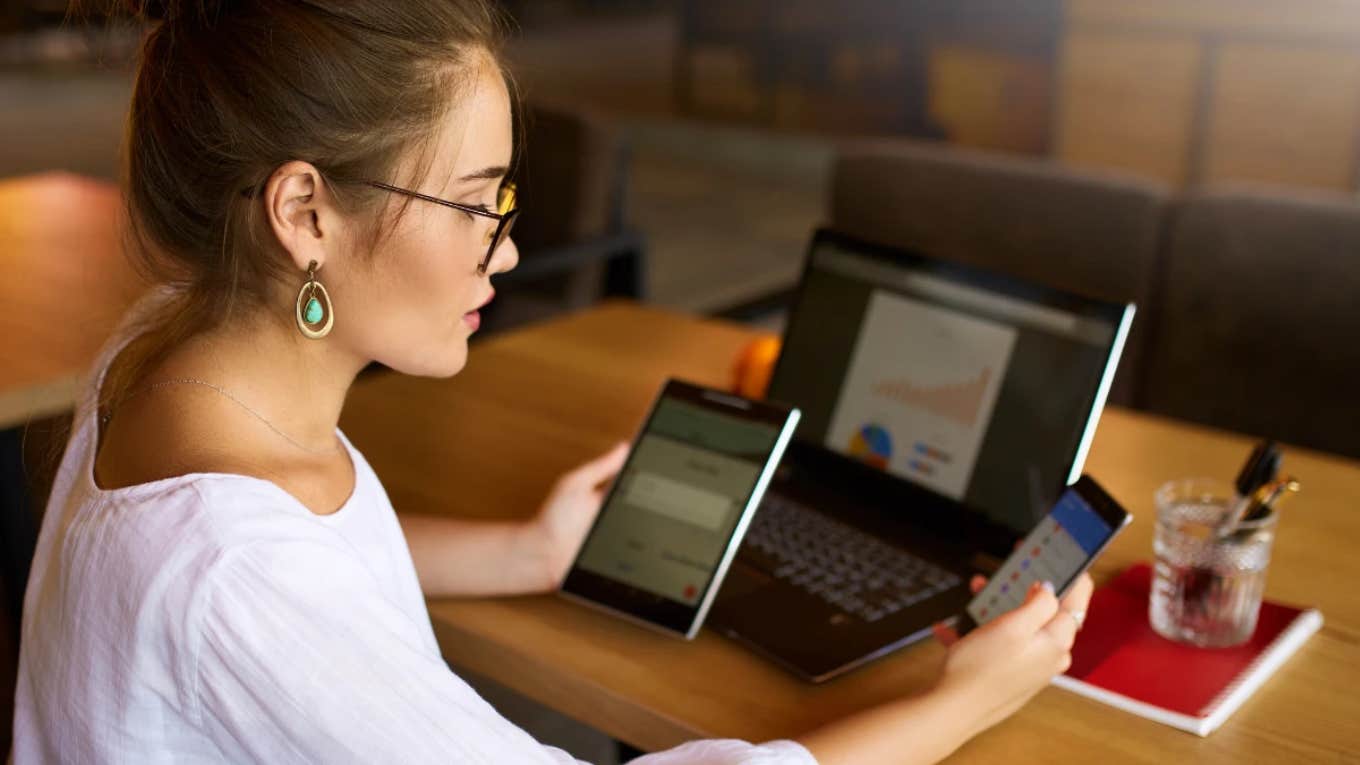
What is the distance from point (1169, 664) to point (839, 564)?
0.31 meters

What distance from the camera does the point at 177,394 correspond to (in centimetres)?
102

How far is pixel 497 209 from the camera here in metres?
1.08

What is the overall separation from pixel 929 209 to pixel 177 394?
68.1 inches

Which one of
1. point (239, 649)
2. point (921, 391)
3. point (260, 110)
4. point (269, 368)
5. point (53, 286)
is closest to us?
point (239, 649)

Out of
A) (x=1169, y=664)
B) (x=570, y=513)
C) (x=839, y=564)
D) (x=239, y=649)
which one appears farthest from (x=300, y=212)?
(x=1169, y=664)

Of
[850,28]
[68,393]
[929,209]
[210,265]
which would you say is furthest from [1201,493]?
[850,28]

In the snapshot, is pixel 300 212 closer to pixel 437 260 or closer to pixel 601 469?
pixel 437 260

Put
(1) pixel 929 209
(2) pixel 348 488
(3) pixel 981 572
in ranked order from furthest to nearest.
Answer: (1) pixel 929 209
(3) pixel 981 572
(2) pixel 348 488

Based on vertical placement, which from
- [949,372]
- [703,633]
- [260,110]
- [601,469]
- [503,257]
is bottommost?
[703,633]

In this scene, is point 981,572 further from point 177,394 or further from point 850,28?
point 850,28

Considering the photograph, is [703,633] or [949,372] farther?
[949,372]

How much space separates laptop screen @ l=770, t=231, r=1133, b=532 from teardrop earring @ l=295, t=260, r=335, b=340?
0.62 m

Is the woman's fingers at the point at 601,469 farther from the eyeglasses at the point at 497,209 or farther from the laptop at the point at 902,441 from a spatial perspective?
the eyeglasses at the point at 497,209

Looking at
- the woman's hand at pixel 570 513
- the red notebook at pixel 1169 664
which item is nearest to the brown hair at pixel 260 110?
the woman's hand at pixel 570 513
